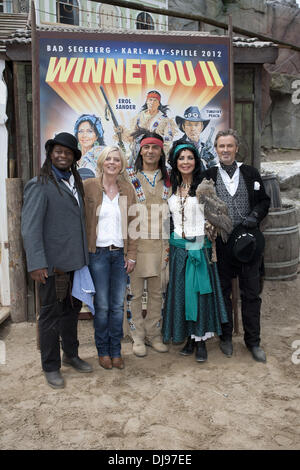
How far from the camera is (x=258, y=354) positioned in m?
3.69

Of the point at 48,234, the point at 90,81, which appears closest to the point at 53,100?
the point at 90,81

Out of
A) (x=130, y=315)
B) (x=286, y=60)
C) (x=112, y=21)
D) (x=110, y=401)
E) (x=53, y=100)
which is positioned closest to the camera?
(x=110, y=401)

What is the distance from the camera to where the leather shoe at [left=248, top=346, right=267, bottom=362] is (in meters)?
3.67

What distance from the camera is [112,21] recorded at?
16.2 metres

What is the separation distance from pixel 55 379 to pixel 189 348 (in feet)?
4.14

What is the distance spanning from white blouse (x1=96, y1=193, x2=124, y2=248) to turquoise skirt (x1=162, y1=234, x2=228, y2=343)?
0.58 meters

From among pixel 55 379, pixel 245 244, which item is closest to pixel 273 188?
pixel 245 244

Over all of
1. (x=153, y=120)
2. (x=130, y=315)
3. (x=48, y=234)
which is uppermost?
(x=153, y=120)

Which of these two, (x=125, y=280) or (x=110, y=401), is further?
(x=125, y=280)

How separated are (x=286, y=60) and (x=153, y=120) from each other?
61.1 ft

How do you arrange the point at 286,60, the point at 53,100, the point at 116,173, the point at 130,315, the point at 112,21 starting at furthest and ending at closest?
the point at 286,60 → the point at 112,21 → the point at 53,100 → the point at 130,315 → the point at 116,173

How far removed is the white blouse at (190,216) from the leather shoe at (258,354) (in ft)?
3.83

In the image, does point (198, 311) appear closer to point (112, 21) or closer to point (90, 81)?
point (90, 81)

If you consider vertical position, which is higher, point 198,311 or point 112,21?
point 112,21
